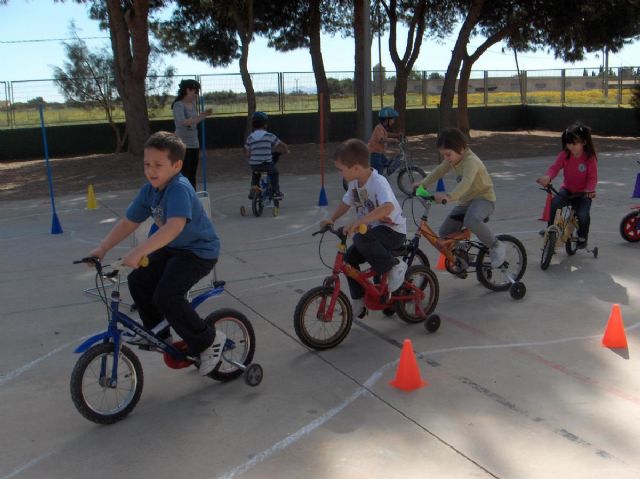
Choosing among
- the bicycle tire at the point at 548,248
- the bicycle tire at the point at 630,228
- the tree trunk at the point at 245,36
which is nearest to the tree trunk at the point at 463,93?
the tree trunk at the point at 245,36

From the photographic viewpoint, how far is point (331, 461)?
3.70 meters

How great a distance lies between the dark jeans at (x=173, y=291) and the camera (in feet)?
13.8

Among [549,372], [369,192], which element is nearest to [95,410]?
[369,192]

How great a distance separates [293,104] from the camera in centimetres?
2422

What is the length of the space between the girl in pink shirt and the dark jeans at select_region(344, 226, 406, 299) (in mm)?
2670

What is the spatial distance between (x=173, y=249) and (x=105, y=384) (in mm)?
885

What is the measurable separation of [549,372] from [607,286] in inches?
93.8

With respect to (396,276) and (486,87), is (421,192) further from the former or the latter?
(486,87)

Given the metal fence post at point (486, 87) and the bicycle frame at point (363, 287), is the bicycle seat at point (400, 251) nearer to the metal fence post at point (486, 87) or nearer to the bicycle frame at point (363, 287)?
the bicycle frame at point (363, 287)

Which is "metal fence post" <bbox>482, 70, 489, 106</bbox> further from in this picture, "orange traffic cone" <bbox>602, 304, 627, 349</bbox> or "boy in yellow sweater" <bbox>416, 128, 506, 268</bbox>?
"orange traffic cone" <bbox>602, 304, 627, 349</bbox>

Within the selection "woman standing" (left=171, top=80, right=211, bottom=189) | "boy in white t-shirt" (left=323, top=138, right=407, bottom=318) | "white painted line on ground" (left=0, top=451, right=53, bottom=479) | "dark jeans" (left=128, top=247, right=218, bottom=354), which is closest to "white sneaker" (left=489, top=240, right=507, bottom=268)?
"boy in white t-shirt" (left=323, top=138, right=407, bottom=318)

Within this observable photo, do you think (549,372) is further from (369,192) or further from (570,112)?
(570,112)

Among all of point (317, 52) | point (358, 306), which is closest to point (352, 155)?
point (358, 306)

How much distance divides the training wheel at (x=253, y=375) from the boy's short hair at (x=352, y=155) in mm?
1579
